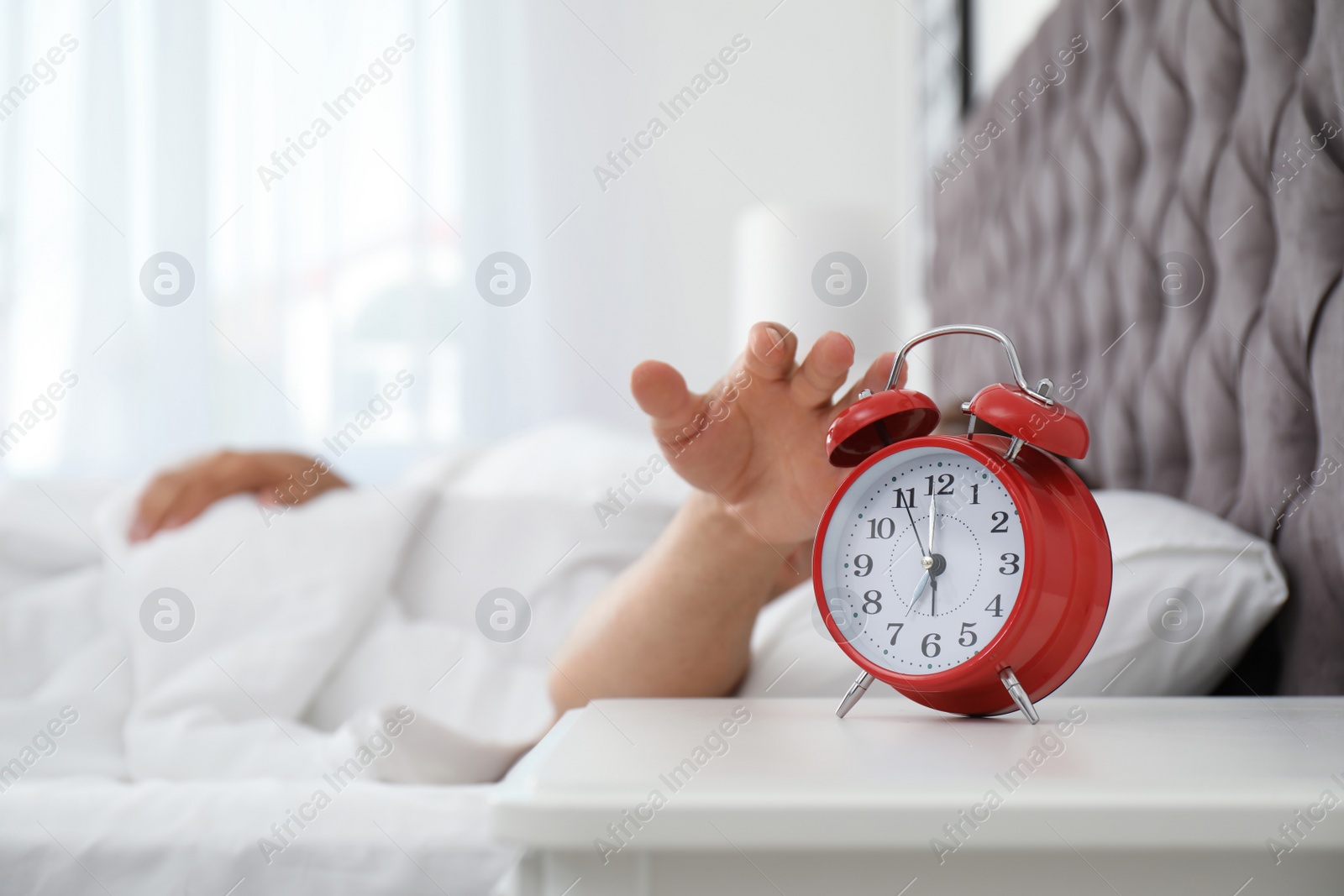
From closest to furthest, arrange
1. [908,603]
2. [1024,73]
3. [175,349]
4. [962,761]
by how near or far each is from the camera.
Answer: [962,761] < [908,603] < [1024,73] < [175,349]

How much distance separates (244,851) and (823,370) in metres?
0.59

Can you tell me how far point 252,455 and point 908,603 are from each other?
4.24 ft

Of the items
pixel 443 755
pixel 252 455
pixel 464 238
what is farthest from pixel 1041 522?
pixel 464 238

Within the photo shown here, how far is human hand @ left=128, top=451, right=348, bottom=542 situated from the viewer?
4.66ft

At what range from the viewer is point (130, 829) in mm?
783

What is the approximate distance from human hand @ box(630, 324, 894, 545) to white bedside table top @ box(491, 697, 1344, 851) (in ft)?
0.69

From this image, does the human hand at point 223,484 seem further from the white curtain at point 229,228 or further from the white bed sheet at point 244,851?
the white curtain at point 229,228

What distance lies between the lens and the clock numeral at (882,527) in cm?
61

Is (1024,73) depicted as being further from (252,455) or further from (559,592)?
(252,455)

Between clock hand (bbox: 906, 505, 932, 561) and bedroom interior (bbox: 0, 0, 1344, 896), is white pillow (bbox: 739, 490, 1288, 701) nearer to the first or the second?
bedroom interior (bbox: 0, 0, 1344, 896)

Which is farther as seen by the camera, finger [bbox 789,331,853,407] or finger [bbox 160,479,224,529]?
finger [bbox 160,479,224,529]

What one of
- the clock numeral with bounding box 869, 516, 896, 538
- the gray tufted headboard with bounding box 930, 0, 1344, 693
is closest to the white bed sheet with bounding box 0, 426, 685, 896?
the clock numeral with bounding box 869, 516, 896, 538

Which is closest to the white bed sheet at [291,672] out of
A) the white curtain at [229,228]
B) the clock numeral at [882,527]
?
the clock numeral at [882,527]

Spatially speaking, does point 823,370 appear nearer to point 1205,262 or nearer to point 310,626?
point 1205,262
